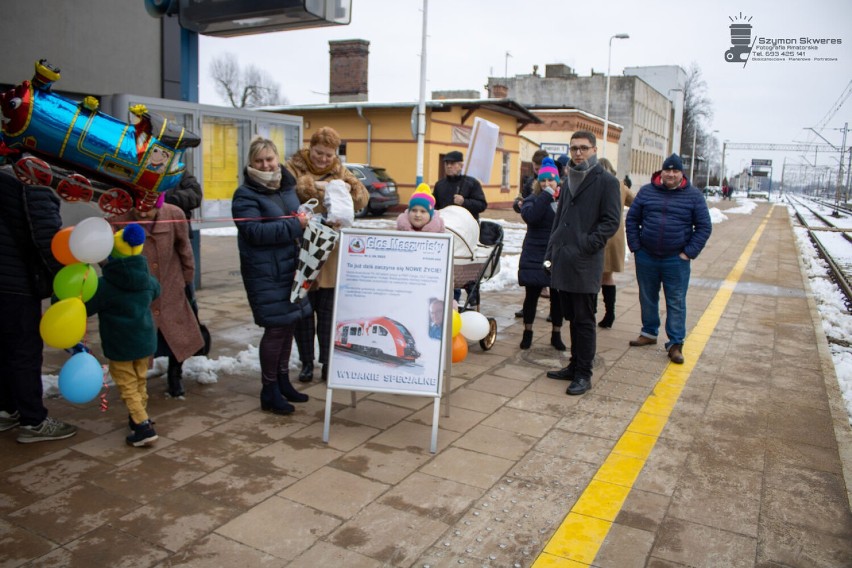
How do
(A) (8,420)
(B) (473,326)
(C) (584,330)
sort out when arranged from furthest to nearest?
(B) (473,326)
(C) (584,330)
(A) (8,420)

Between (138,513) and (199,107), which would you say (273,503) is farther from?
(199,107)

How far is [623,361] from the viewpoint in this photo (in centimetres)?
670

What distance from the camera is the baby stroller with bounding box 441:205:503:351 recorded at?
6.21m

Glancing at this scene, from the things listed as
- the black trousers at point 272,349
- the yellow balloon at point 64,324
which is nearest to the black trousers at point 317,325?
the black trousers at point 272,349

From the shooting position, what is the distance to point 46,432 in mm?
4332

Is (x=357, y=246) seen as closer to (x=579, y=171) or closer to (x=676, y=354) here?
(x=579, y=171)

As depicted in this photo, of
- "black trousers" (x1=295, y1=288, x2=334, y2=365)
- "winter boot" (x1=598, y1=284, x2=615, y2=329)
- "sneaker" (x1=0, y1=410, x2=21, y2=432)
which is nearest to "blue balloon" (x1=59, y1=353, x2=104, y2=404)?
"sneaker" (x1=0, y1=410, x2=21, y2=432)

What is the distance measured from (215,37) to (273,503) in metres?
6.04

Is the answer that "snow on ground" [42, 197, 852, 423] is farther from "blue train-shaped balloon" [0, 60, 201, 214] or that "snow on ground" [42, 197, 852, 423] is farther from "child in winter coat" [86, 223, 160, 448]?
"blue train-shaped balloon" [0, 60, 201, 214]

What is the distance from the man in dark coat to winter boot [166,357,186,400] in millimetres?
906

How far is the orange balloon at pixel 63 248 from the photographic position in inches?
154

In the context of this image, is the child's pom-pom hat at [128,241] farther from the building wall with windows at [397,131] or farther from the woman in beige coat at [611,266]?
the building wall with windows at [397,131]

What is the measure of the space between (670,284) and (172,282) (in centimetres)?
461

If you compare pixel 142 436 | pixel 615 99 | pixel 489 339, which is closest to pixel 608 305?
pixel 489 339
